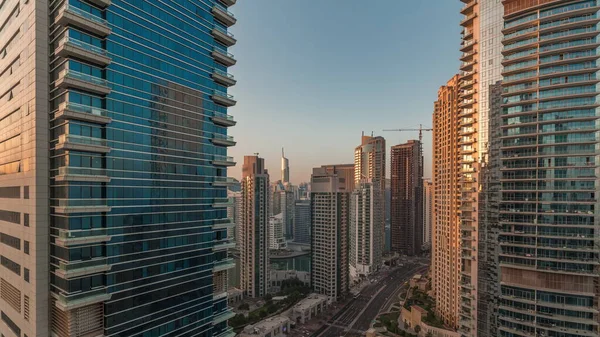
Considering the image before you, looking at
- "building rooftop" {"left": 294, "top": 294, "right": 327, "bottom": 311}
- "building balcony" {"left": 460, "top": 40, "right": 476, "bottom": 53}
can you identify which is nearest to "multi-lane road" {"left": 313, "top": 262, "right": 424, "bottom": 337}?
"building rooftop" {"left": 294, "top": 294, "right": 327, "bottom": 311}

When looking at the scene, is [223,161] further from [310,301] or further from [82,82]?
[310,301]

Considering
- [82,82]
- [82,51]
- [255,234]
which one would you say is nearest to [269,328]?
[255,234]

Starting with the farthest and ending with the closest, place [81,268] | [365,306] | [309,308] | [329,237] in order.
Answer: [329,237], [365,306], [309,308], [81,268]

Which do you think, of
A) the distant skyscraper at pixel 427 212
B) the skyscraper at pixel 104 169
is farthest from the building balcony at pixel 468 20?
the distant skyscraper at pixel 427 212

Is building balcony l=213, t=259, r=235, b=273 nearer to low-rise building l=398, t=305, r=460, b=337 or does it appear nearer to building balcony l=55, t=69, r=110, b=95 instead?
building balcony l=55, t=69, r=110, b=95

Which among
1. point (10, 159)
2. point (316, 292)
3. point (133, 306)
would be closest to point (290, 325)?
point (316, 292)

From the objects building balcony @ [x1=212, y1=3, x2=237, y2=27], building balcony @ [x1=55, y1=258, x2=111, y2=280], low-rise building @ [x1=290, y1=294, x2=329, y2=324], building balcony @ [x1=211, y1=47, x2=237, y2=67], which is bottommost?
low-rise building @ [x1=290, y1=294, x2=329, y2=324]
